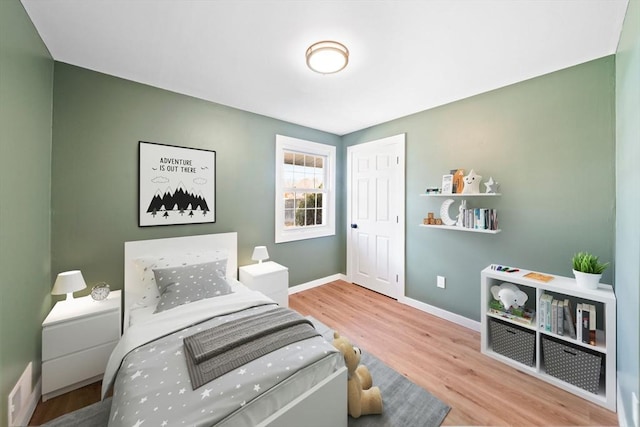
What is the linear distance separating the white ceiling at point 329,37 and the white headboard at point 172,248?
1533 mm

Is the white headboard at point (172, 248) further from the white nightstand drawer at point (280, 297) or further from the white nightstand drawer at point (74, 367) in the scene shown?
the white nightstand drawer at point (280, 297)

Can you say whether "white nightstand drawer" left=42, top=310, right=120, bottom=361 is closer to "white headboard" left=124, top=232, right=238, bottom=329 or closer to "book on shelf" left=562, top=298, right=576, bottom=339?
"white headboard" left=124, top=232, right=238, bottom=329

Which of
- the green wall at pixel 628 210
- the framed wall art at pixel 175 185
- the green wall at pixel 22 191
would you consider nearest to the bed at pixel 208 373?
the green wall at pixel 22 191

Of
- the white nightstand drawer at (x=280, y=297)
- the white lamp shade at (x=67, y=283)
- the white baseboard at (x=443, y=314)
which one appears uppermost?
the white lamp shade at (x=67, y=283)

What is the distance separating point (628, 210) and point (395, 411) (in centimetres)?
181

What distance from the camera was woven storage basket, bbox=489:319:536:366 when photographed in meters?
1.93

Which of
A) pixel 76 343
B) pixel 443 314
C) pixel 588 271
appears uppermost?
pixel 588 271

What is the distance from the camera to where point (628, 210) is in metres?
1.37

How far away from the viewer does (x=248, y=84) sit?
7.72 feet

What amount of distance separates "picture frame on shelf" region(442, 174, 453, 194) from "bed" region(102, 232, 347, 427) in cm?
204

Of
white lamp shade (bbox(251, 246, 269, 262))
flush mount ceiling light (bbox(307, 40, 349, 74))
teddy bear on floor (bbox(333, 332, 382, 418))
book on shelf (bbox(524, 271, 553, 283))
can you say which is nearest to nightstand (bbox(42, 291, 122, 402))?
white lamp shade (bbox(251, 246, 269, 262))

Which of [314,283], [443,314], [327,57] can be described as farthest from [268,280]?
[327,57]

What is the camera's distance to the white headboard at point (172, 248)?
2.24m

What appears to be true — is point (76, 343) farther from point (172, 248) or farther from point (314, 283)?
point (314, 283)
